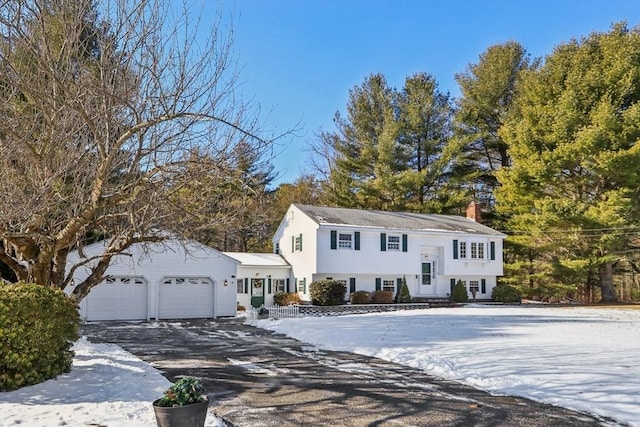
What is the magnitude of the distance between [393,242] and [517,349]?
17257 mm

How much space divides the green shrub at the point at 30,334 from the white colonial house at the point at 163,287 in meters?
13.3

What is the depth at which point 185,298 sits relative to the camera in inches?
947

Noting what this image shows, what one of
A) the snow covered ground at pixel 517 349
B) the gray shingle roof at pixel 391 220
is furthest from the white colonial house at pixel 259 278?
the snow covered ground at pixel 517 349

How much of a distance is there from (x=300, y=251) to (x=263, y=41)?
20.8 metres

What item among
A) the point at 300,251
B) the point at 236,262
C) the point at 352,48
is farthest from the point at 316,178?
the point at 352,48

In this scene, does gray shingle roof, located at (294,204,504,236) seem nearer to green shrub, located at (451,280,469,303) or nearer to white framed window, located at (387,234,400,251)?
white framed window, located at (387,234,400,251)

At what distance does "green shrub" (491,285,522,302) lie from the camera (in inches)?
1218

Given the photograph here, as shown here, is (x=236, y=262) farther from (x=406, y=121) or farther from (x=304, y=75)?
(x=406, y=121)

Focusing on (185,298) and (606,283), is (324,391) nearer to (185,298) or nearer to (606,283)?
(185,298)

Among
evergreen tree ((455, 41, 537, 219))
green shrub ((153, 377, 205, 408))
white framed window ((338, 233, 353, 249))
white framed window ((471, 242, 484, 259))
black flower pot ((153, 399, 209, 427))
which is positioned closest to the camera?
black flower pot ((153, 399, 209, 427))

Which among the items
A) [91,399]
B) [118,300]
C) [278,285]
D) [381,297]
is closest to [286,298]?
[278,285]

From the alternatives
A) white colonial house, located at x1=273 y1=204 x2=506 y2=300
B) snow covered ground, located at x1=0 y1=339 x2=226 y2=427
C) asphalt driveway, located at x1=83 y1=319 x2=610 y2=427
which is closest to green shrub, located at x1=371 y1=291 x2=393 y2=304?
white colonial house, located at x1=273 y1=204 x2=506 y2=300

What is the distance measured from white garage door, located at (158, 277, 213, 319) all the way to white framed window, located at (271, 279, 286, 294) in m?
6.13

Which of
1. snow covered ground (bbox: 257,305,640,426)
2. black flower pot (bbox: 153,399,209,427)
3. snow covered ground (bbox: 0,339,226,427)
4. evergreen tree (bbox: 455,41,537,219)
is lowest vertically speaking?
snow covered ground (bbox: 257,305,640,426)
